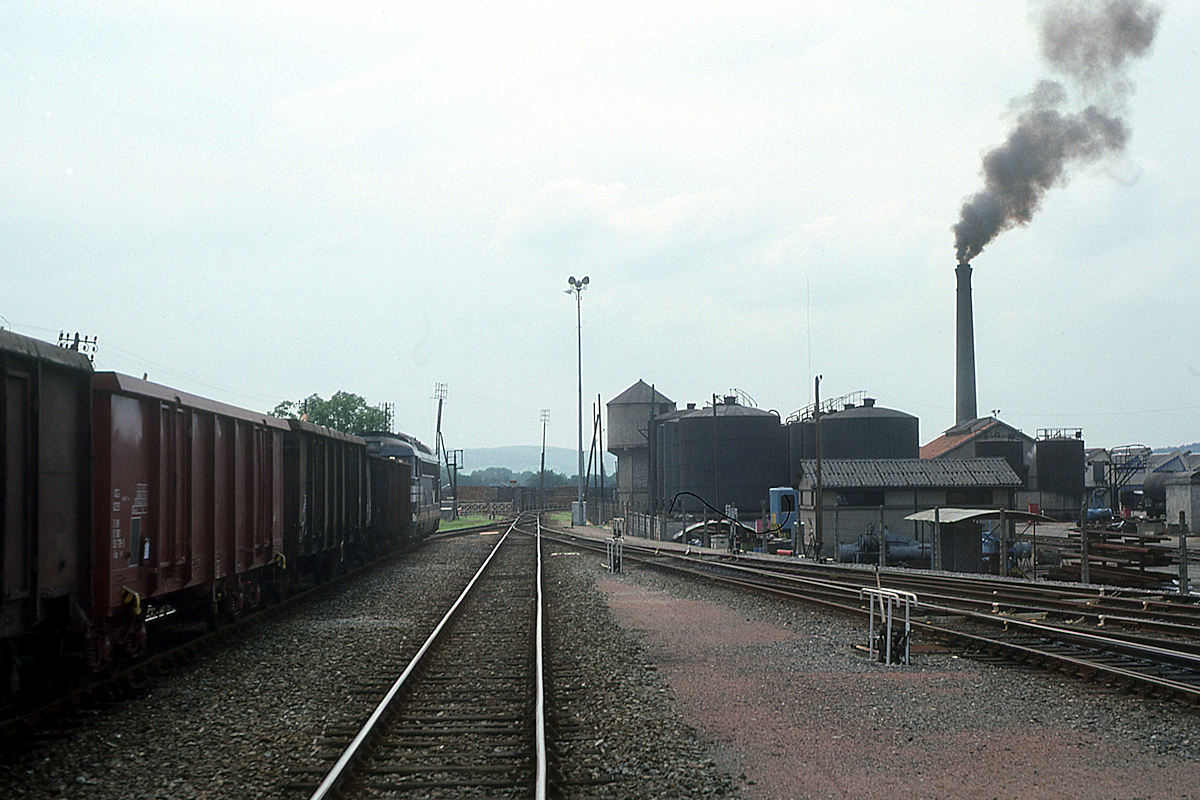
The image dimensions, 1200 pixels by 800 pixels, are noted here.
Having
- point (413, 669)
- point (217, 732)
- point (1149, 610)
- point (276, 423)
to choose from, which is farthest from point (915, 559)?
point (217, 732)

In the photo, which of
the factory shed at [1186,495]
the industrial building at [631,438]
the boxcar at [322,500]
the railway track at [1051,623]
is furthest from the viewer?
the industrial building at [631,438]

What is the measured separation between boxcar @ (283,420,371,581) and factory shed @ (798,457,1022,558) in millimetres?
25898

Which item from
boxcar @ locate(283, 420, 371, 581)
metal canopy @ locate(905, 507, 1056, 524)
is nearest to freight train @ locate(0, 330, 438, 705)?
boxcar @ locate(283, 420, 371, 581)

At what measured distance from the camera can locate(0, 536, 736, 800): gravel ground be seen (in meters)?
7.11

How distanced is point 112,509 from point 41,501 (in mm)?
1242

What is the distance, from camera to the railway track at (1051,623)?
11.2 metres

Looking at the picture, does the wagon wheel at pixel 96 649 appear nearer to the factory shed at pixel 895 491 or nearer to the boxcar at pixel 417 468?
the boxcar at pixel 417 468

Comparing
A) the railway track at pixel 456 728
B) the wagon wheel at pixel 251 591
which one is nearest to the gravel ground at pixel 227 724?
the railway track at pixel 456 728

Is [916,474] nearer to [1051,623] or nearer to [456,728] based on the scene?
[1051,623]

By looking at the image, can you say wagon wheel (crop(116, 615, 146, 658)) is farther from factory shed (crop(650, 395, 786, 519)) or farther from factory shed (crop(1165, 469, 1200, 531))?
factory shed (crop(650, 395, 786, 519))

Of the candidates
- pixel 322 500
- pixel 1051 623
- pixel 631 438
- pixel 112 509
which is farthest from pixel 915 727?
pixel 631 438

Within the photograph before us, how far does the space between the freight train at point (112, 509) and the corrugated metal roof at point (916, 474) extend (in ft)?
111

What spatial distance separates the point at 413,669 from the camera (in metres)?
11.2

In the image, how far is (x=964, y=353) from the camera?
7112 centimetres
